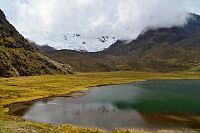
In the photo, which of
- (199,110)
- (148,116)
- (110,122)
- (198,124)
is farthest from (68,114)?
(199,110)

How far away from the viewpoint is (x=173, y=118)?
8800 centimetres

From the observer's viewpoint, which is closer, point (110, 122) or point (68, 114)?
point (110, 122)

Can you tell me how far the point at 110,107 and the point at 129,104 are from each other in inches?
418

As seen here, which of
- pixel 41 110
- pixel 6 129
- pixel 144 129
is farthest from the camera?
pixel 41 110

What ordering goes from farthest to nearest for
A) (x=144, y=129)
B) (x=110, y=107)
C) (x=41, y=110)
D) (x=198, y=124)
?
(x=110, y=107), (x=41, y=110), (x=198, y=124), (x=144, y=129)

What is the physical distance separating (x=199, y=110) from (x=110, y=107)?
29.0m

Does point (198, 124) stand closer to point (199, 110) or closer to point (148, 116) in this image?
point (148, 116)

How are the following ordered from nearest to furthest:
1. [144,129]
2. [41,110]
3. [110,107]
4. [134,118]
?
1. [144,129]
2. [134,118]
3. [41,110]
4. [110,107]

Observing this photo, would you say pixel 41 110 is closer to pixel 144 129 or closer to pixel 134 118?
pixel 134 118

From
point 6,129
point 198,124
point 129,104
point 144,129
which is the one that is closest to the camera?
point 6,129

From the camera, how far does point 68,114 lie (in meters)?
91.6

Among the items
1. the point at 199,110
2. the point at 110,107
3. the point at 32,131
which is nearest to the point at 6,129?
the point at 32,131

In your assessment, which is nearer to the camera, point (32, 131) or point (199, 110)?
point (32, 131)

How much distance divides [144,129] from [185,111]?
1296 inches
